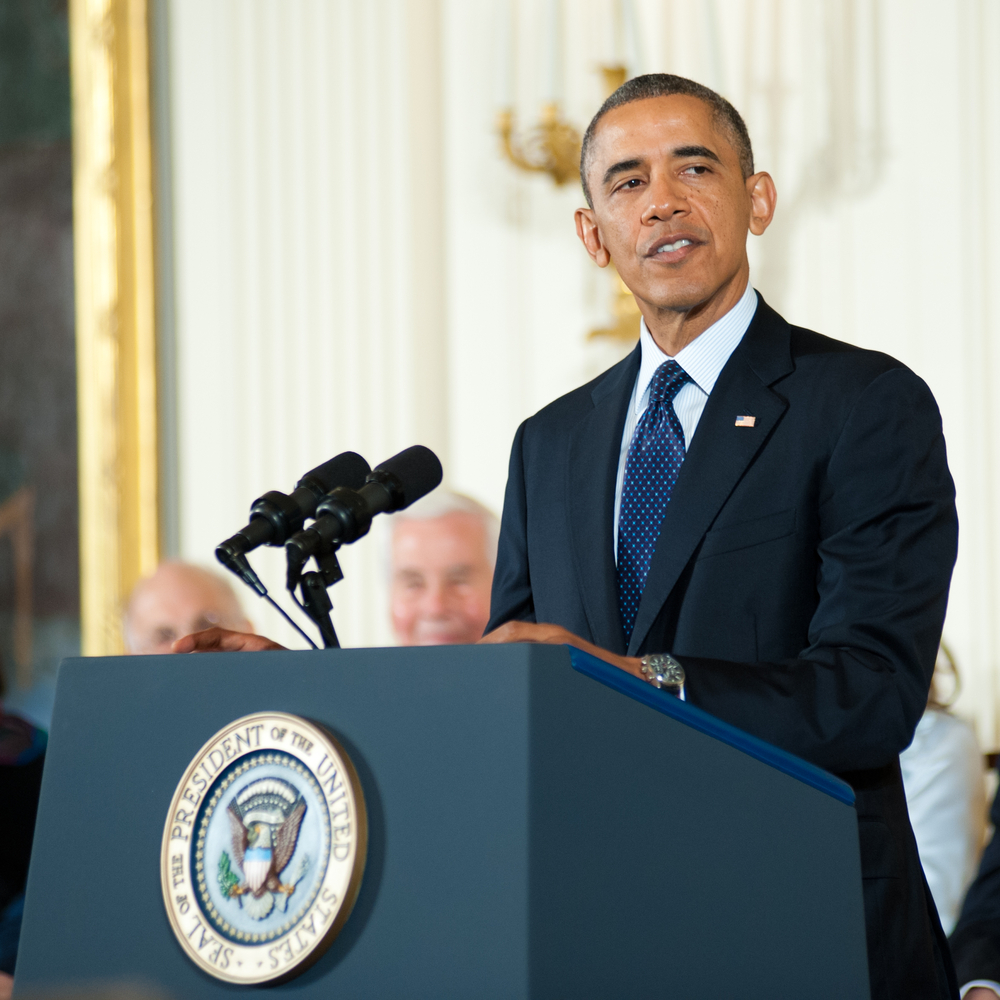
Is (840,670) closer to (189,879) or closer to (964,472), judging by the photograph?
(189,879)

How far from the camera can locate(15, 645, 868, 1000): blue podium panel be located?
1.10 m

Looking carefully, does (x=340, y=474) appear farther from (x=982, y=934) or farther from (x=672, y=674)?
(x=982, y=934)

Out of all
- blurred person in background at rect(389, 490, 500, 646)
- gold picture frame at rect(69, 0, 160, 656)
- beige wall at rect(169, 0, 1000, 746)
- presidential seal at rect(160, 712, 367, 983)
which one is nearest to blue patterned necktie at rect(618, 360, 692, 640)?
presidential seal at rect(160, 712, 367, 983)

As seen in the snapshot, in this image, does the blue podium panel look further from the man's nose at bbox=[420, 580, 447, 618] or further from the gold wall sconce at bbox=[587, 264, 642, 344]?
the gold wall sconce at bbox=[587, 264, 642, 344]

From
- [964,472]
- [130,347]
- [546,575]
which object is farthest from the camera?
[130,347]

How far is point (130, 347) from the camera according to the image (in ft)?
17.7

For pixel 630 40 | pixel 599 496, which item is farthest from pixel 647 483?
pixel 630 40

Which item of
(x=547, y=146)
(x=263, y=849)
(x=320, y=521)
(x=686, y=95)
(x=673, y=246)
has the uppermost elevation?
(x=547, y=146)

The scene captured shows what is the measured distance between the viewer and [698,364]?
1.89 m

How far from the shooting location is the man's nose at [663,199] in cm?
184

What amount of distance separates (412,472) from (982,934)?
58.7 inches

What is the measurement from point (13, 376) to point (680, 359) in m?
4.12

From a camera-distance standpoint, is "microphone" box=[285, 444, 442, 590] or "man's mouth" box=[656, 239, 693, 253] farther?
"man's mouth" box=[656, 239, 693, 253]

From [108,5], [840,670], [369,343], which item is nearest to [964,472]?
[369,343]
